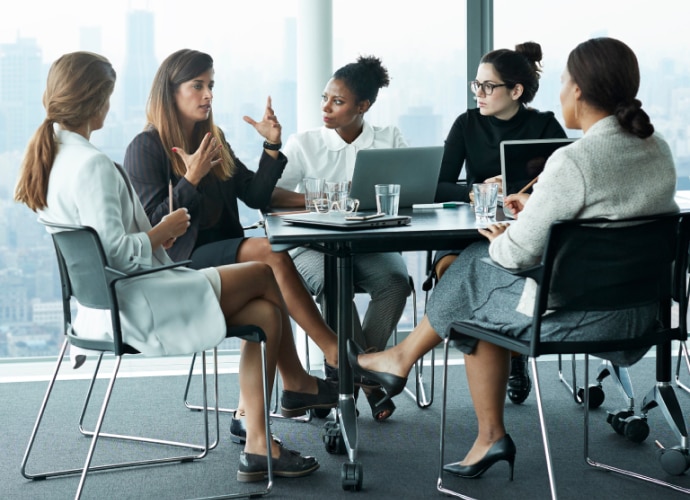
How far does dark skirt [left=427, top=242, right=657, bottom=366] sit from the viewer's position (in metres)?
2.46

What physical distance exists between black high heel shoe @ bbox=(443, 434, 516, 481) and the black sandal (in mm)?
468

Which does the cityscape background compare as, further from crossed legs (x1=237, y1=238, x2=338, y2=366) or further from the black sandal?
the black sandal

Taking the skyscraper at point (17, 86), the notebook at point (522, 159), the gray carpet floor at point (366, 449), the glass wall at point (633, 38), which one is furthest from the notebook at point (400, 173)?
the skyscraper at point (17, 86)

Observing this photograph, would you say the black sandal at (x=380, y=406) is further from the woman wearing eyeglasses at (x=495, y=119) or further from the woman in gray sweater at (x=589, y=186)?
the woman wearing eyeglasses at (x=495, y=119)

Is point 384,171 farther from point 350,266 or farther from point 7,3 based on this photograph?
point 7,3

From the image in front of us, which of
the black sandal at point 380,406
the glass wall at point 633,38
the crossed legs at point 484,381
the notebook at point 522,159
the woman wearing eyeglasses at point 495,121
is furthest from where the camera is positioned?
the glass wall at point 633,38

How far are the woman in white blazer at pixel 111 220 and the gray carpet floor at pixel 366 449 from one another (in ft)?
1.67

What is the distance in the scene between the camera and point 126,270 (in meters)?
2.58

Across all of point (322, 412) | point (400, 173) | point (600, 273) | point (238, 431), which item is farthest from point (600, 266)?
point (322, 412)

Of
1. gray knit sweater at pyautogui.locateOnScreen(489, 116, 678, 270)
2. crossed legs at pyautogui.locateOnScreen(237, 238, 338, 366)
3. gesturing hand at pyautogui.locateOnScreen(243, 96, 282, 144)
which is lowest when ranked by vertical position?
crossed legs at pyautogui.locateOnScreen(237, 238, 338, 366)

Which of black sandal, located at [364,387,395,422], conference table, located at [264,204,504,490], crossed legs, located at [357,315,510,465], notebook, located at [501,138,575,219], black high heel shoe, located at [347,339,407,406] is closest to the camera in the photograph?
conference table, located at [264,204,504,490]

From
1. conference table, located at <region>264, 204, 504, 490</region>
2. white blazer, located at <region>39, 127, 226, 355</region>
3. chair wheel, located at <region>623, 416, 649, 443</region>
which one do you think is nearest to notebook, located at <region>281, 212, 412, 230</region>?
conference table, located at <region>264, 204, 504, 490</region>

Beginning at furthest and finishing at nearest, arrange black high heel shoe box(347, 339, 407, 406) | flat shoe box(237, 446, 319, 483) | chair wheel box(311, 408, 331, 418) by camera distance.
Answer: chair wheel box(311, 408, 331, 418), black high heel shoe box(347, 339, 407, 406), flat shoe box(237, 446, 319, 483)

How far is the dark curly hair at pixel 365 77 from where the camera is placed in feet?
12.5
